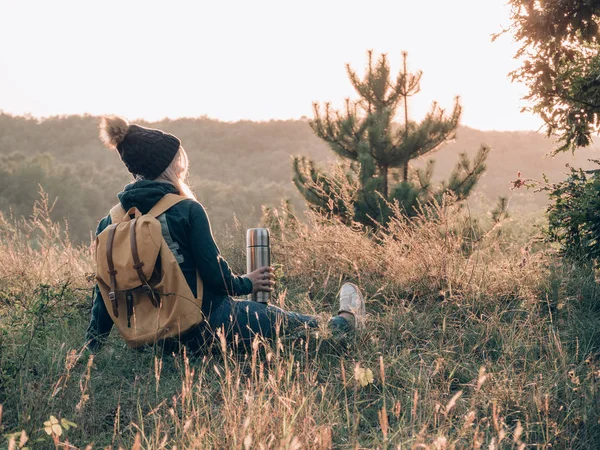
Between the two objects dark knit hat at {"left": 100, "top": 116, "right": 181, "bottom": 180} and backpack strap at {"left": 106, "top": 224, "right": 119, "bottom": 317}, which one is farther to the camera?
dark knit hat at {"left": 100, "top": 116, "right": 181, "bottom": 180}

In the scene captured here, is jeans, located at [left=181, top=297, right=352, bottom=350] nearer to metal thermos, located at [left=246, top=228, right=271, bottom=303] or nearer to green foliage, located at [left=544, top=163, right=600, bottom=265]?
metal thermos, located at [left=246, top=228, right=271, bottom=303]

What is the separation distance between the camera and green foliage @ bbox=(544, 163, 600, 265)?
15.0 ft

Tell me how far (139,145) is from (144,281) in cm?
73

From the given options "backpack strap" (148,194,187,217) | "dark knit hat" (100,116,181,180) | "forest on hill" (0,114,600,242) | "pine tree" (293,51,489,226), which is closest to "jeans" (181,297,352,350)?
"backpack strap" (148,194,187,217)

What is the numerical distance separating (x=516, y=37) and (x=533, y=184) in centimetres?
127

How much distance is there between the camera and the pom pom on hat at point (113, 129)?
3045mm

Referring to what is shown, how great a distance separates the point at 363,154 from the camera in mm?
8094

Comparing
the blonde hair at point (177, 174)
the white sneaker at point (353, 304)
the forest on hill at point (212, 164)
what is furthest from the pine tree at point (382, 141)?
the forest on hill at point (212, 164)

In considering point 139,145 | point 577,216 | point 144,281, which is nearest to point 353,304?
point 144,281

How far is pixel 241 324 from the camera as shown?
322cm

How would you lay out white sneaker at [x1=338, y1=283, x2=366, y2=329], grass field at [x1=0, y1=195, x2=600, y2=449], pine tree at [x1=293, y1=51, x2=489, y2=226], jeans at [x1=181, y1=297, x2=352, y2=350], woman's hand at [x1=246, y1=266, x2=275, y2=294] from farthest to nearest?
pine tree at [x1=293, y1=51, x2=489, y2=226]
white sneaker at [x1=338, y1=283, x2=366, y2=329]
woman's hand at [x1=246, y1=266, x2=275, y2=294]
jeans at [x1=181, y1=297, x2=352, y2=350]
grass field at [x1=0, y1=195, x2=600, y2=449]

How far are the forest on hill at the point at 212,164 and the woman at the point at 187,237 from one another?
1437cm

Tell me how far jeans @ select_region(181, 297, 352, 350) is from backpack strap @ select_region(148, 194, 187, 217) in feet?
1.97

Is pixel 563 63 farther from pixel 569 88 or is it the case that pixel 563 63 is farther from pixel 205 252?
pixel 205 252
